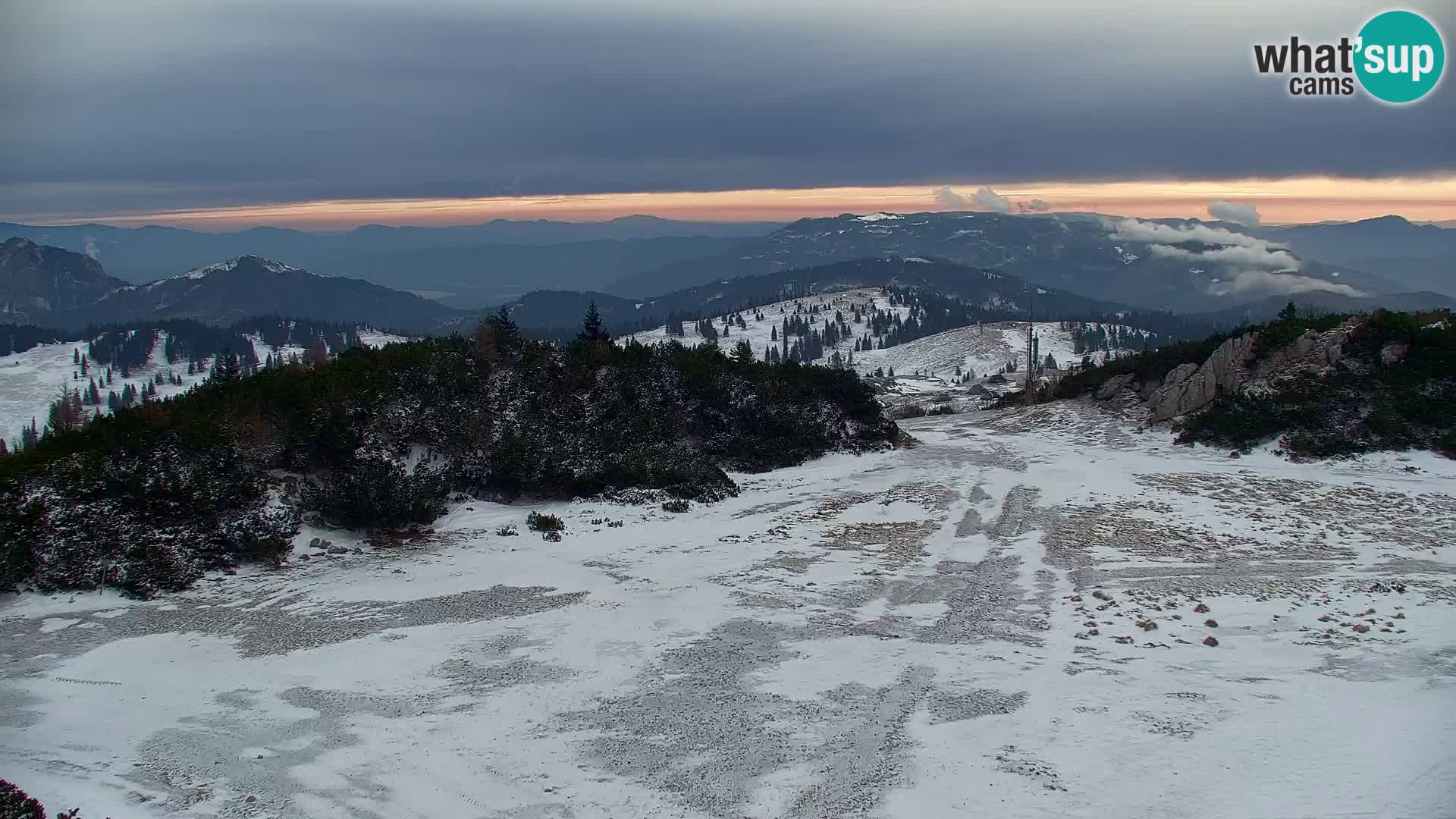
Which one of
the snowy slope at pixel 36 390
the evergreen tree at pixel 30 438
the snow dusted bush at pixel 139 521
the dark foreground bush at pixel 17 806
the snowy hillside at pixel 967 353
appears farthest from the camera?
the snowy slope at pixel 36 390

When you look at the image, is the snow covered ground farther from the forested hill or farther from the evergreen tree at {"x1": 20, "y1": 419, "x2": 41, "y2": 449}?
the evergreen tree at {"x1": 20, "y1": 419, "x2": 41, "y2": 449}

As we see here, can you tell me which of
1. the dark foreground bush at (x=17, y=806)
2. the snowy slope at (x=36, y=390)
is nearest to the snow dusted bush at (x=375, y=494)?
the dark foreground bush at (x=17, y=806)

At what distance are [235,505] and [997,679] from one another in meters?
16.6

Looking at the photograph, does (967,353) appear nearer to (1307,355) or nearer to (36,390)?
(1307,355)

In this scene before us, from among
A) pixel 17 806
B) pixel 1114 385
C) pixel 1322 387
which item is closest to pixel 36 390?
pixel 1114 385

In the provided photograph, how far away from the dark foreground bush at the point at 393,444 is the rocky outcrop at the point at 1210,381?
36.1ft

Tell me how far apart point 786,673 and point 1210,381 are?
85.7 ft

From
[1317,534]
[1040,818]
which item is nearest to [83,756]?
[1040,818]

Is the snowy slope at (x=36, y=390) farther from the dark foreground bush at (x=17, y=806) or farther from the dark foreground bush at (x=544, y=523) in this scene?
the dark foreground bush at (x=17, y=806)

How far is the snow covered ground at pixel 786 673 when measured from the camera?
9.41 m

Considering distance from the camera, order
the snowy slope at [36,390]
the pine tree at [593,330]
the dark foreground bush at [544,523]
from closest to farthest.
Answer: the dark foreground bush at [544,523], the pine tree at [593,330], the snowy slope at [36,390]

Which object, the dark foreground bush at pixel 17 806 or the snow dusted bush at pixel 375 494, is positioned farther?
the snow dusted bush at pixel 375 494

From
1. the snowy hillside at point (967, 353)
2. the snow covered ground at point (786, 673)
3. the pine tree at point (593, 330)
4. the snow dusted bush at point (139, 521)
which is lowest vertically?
the snowy hillside at point (967, 353)

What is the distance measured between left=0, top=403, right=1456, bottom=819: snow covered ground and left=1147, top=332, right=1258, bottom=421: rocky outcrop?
32.7 feet
